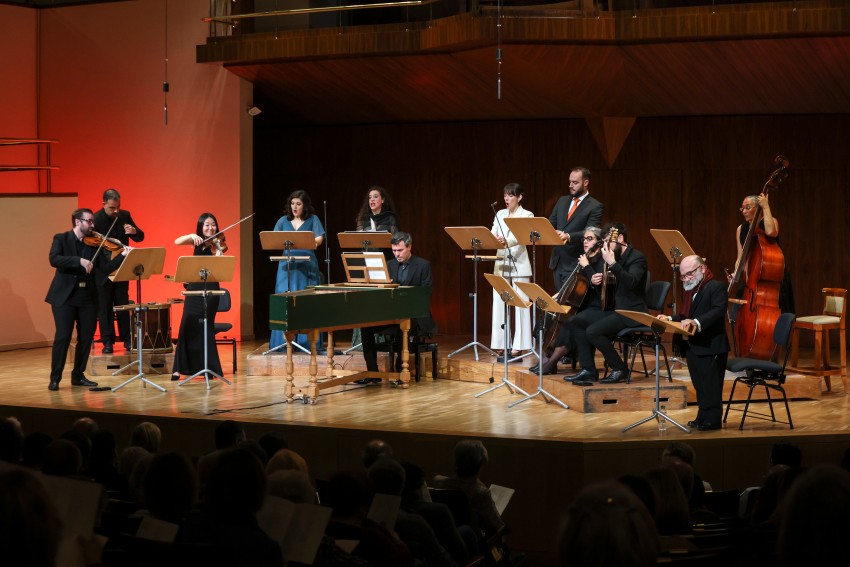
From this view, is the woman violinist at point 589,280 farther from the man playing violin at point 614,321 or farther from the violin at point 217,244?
the violin at point 217,244

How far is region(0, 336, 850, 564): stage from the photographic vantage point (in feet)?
18.2

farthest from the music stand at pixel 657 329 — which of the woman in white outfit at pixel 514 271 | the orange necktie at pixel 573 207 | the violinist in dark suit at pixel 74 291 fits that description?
the violinist in dark suit at pixel 74 291

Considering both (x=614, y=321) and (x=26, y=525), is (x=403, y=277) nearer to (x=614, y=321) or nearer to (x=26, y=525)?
(x=614, y=321)

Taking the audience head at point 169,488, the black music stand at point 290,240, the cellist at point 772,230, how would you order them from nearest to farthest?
the audience head at point 169,488, the cellist at point 772,230, the black music stand at point 290,240

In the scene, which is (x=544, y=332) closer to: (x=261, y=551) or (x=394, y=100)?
(x=394, y=100)

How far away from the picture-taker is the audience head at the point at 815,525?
193 cm

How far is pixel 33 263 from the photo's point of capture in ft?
37.3

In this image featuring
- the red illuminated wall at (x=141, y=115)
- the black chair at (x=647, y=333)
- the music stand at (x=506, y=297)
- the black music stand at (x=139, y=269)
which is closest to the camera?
the black chair at (x=647, y=333)

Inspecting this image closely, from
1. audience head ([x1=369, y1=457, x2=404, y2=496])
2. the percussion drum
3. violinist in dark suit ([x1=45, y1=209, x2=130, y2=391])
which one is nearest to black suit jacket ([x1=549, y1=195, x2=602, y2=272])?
the percussion drum

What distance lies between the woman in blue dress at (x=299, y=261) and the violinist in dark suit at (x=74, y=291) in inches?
63.8

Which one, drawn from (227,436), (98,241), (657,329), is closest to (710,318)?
(657,329)

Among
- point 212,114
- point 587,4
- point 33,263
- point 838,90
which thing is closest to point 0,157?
point 33,263

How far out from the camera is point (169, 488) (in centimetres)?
319

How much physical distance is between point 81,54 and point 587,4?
5.65 m
